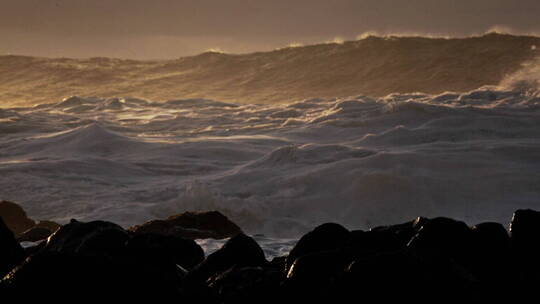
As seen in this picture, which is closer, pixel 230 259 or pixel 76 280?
pixel 76 280

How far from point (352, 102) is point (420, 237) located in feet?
64.1

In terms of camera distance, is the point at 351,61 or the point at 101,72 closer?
the point at 351,61

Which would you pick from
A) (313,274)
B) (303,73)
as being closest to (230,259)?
(313,274)

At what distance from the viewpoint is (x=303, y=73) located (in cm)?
5216

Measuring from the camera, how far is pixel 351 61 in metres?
52.4

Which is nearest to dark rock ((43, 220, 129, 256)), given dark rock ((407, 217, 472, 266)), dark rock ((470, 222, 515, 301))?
dark rock ((407, 217, 472, 266))

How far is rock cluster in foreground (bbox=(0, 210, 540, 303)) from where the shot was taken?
3352 mm

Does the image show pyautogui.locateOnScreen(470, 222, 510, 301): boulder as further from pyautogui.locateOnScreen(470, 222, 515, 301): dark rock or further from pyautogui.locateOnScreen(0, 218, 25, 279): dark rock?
pyautogui.locateOnScreen(0, 218, 25, 279): dark rock

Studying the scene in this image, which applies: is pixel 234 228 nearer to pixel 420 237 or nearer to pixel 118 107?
pixel 420 237

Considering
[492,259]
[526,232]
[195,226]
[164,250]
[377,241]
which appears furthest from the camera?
[195,226]

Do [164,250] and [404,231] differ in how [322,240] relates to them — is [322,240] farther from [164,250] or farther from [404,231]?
[164,250]

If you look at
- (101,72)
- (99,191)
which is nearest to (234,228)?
(99,191)

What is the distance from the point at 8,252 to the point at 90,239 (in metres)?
0.70

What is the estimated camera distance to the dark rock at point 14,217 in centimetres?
1009
